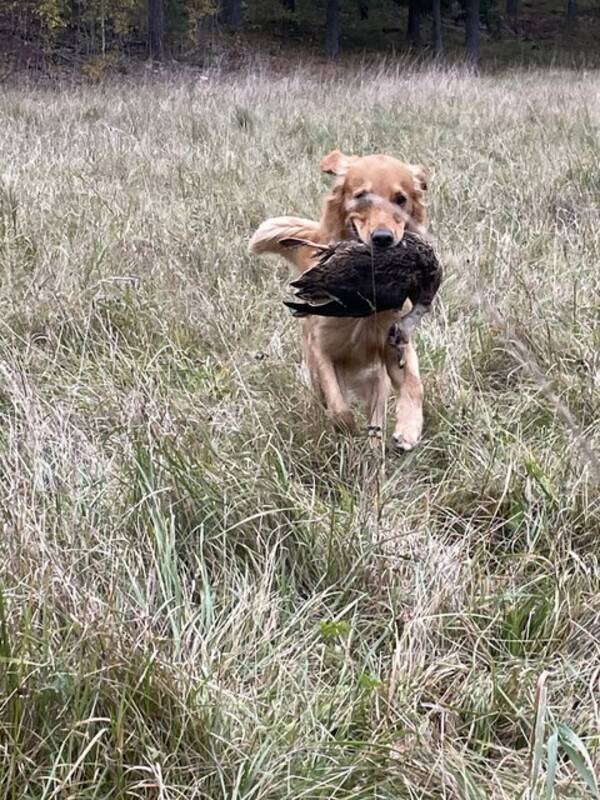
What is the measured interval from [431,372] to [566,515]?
96 cm

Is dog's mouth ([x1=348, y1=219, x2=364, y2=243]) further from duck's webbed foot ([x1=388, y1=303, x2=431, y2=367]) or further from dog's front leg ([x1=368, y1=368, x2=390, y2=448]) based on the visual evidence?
dog's front leg ([x1=368, y1=368, x2=390, y2=448])

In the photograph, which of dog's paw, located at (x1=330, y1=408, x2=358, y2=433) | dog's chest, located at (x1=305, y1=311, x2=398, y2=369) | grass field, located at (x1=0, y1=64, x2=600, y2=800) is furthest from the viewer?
dog's chest, located at (x1=305, y1=311, x2=398, y2=369)

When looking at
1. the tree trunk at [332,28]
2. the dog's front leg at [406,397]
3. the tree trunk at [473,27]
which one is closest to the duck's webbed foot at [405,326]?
the dog's front leg at [406,397]

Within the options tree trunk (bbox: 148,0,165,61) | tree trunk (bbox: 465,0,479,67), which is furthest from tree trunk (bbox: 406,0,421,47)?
tree trunk (bbox: 148,0,165,61)

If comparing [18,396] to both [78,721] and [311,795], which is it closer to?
[78,721]

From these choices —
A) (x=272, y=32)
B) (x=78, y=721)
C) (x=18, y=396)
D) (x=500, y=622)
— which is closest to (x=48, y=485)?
(x=18, y=396)

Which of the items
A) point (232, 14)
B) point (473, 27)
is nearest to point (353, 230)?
point (473, 27)

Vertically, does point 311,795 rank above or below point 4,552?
below

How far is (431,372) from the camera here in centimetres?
293

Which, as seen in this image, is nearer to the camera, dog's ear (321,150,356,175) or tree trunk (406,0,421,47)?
dog's ear (321,150,356,175)

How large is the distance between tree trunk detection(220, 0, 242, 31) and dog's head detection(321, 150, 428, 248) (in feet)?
83.8

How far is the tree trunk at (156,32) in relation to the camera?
20005 millimetres

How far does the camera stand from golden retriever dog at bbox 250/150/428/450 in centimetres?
257

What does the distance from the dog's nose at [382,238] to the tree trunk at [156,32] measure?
19.2m
